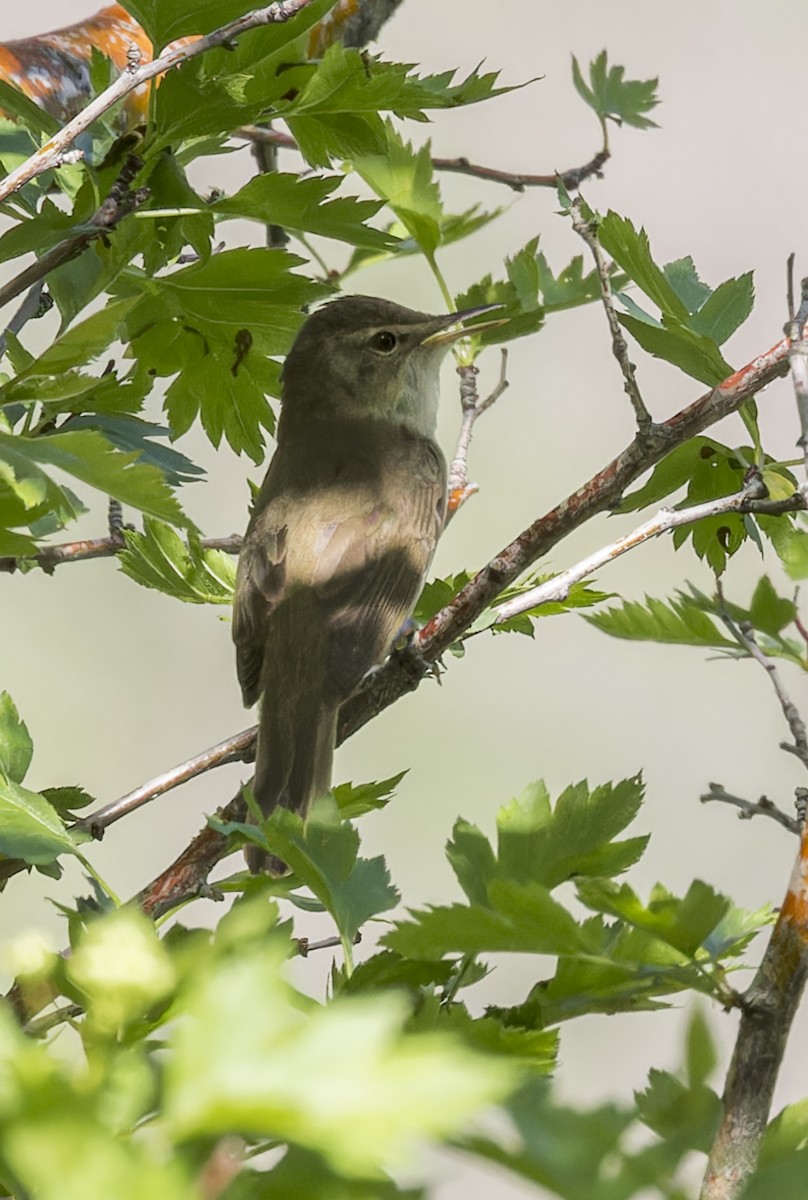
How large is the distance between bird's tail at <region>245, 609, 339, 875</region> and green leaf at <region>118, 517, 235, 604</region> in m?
0.24

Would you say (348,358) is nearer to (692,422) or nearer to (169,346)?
(169,346)

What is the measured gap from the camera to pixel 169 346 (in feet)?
3.91

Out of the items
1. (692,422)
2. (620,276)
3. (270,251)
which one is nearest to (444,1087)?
(692,422)

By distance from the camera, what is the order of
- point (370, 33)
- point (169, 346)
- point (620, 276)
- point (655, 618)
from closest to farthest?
1. point (655, 618)
2. point (169, 346)
3. point (620, 276)
4. point (370, 33)

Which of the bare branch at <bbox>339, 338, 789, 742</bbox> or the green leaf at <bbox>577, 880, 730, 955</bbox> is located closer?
the green leaf at <bbox>577, 880, 730, 955</bbox>

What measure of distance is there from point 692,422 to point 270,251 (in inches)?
13.9

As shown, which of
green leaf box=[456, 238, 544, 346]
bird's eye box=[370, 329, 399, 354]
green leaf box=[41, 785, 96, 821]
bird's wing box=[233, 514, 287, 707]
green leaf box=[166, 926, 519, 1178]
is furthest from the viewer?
bird's eye box=[370, 329, 399, 354]

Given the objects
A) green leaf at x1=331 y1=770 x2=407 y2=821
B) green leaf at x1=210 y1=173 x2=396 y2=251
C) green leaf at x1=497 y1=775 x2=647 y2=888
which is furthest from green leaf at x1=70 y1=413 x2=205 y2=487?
green leaf at x1=497 y1=775 x2=647 y2=888

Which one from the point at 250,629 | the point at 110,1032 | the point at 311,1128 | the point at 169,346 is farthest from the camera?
the point at 250,629

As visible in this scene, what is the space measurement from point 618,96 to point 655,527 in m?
0.87

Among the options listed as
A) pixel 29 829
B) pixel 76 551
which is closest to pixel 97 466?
pixel 29 829

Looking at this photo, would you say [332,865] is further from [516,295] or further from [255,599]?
[255,599]

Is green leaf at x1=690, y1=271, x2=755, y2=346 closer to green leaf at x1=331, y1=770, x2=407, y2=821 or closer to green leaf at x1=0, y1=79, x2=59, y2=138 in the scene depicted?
green leaf at x1=331, y1=770, x2=407, y2=821

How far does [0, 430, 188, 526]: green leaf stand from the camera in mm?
715
